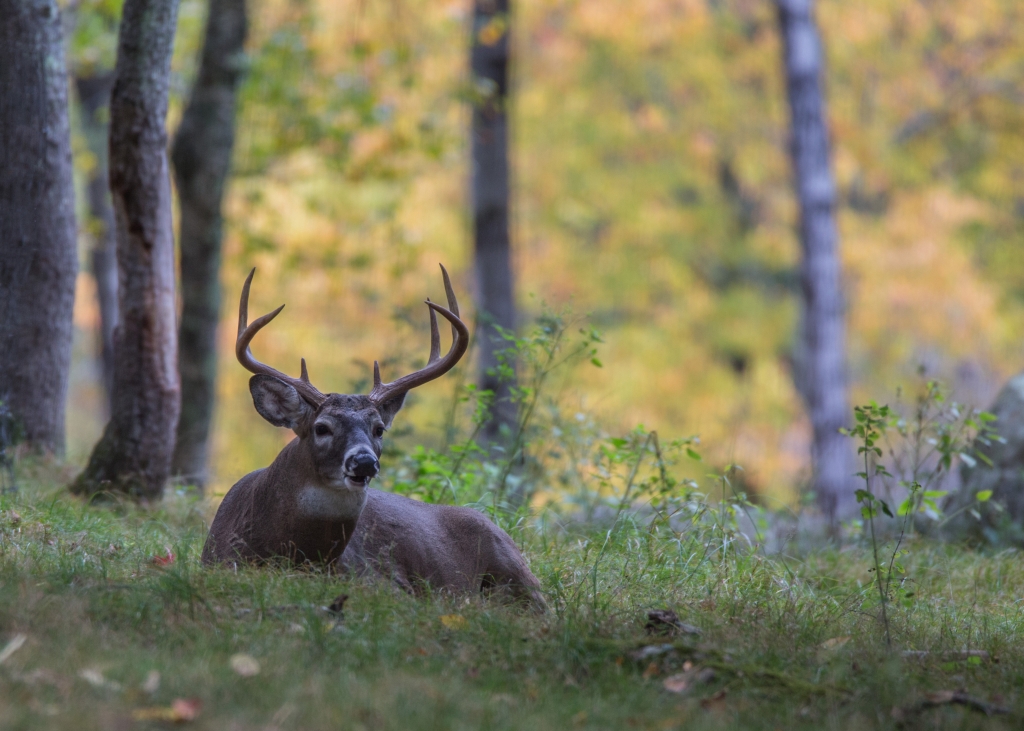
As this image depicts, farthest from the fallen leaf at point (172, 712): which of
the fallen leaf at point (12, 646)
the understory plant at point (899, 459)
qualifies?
the understory plant at point (899, 459)

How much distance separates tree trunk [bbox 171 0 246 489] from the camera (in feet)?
33.0

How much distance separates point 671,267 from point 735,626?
13.1 m

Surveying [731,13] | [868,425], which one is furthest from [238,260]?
[868,425]

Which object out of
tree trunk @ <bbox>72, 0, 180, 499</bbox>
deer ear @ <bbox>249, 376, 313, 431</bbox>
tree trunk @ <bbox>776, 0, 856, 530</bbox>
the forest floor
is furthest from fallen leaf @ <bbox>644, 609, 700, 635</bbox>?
tree trunk @ <bbox>776, 0, 856, 530</bbox>

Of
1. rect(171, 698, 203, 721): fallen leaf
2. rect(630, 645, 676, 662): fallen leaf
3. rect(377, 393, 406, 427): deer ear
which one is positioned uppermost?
rect(377, 393, 406, 427): deer ear

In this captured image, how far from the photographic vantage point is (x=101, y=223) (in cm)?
1495

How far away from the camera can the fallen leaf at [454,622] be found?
4352mm

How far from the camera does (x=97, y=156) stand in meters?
16.8

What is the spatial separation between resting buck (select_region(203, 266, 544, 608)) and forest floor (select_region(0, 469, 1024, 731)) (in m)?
0.24

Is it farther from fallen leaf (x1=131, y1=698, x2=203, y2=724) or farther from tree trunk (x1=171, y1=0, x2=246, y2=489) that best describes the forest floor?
Result: tree trunk (x1=171, y1=0, x2=246, y2=489)

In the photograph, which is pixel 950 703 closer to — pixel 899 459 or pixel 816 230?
pixel 899 459

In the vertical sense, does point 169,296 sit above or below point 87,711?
above

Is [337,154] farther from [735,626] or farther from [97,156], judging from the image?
[735,626]

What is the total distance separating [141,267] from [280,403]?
2022 millimetres
